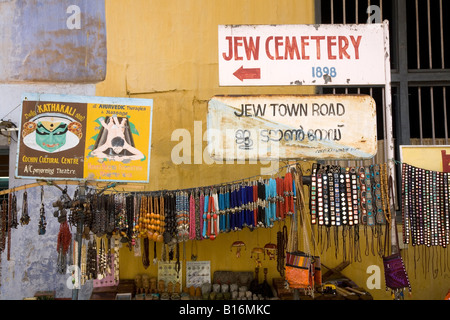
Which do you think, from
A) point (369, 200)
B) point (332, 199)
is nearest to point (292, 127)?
point (332, 199)

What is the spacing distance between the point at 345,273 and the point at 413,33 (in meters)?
4.24

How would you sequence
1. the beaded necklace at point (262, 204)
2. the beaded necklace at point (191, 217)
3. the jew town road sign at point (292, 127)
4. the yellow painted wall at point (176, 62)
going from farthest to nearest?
the yellow painted wall at point (176, 62)
the beaded necklace at point (191, 217)
the beaded necklace at point (262, 204)
the jew town road sign at point (292, 127)

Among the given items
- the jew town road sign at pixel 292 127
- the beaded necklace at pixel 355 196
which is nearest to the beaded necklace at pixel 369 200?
the beaded necklace at pixel 355 196

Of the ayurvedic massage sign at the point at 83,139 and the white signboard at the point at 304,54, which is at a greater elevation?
the white signboard at the point at 304,54

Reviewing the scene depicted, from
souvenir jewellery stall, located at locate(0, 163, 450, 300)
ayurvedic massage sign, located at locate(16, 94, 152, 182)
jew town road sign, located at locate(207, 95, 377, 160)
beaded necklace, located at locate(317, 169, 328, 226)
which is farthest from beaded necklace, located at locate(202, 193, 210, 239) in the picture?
beaded necklace, located at locate(317, 169, 328, 226)

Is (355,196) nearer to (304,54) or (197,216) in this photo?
(304,54)

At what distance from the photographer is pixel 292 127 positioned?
5.08 metres

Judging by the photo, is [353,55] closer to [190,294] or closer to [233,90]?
[233,90]

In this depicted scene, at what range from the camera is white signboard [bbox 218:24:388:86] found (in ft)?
16.8

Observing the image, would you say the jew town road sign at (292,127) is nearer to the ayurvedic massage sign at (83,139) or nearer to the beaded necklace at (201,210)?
the beaded necklace at (201,210)

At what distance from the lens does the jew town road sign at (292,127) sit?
5055 millimetres

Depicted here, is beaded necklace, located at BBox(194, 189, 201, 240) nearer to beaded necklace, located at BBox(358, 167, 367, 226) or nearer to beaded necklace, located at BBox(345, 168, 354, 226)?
beaded necklace, located at BBox(345, 168, 354, 226)

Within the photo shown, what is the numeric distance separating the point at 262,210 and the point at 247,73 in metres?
1.60

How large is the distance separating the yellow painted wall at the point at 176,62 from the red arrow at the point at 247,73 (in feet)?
7.14
